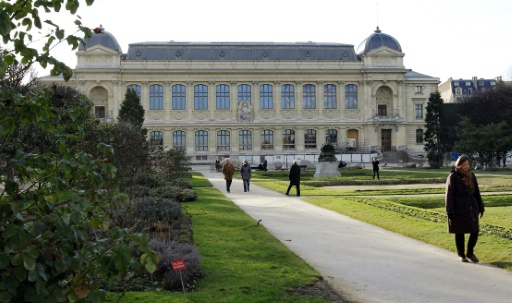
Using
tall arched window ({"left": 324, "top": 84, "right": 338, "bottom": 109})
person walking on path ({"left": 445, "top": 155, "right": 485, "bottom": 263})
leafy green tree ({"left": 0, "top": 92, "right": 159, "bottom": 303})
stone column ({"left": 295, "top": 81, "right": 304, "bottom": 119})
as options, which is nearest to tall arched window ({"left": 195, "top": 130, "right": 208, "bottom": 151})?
stone column ({"left": 295, "top": 81, "right": 304, "bottom": 119})

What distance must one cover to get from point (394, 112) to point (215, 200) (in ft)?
213

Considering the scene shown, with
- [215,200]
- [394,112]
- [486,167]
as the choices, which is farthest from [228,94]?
[215,200]

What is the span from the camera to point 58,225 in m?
3.33

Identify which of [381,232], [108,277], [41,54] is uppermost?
[41,54]

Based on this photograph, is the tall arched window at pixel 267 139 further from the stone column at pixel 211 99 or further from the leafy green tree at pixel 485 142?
the leafy green tree at pixel 485 142

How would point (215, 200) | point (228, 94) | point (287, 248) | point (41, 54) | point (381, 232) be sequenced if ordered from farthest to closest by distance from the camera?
point (228, 94), point (215, 200), point (381, 232), point (287, 248), point (41, 54)

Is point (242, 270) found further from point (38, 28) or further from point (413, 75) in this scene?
point (413, 75)

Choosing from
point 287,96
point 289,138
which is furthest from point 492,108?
point 287,96

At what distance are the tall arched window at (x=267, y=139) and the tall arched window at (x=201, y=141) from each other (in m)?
8.25

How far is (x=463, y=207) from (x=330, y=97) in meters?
73.6

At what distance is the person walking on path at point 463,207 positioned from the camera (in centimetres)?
986

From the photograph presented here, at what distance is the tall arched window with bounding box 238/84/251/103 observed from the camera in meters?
81.4

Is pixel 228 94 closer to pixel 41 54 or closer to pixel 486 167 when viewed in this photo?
pixel 486 167

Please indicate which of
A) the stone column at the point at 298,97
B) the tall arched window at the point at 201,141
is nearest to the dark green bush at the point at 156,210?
the tall arched window at the point at 201,141
